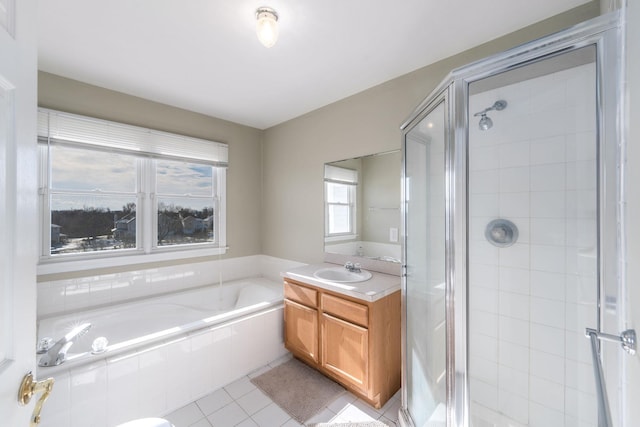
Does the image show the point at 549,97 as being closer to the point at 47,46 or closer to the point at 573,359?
the point at 573,359

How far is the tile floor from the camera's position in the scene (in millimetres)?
1750

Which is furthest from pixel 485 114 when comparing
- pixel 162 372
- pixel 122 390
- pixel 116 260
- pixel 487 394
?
pixel 116 260

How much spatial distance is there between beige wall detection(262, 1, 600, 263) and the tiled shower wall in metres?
0.48

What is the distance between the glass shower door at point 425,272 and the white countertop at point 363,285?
0.57 feet

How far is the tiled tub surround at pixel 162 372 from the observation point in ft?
4.91

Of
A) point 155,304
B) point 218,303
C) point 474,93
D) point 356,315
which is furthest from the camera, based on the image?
point 218,303

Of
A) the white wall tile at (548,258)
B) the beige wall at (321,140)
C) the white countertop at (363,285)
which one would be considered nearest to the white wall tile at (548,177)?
the white wall tile at (548,258)

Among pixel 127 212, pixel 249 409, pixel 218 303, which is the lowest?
pixel 249 409

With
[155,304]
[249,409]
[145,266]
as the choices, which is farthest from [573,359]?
[145,266]

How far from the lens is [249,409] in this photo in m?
1.85

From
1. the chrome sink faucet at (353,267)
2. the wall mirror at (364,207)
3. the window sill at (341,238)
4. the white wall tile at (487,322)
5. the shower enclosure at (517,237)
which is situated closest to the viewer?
the shower enclosure at (517,237)

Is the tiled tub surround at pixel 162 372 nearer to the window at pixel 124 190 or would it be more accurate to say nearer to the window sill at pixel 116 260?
the window sill at pixel 116 260

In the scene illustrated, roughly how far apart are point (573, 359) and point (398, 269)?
1.13 metres

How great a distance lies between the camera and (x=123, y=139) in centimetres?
246
